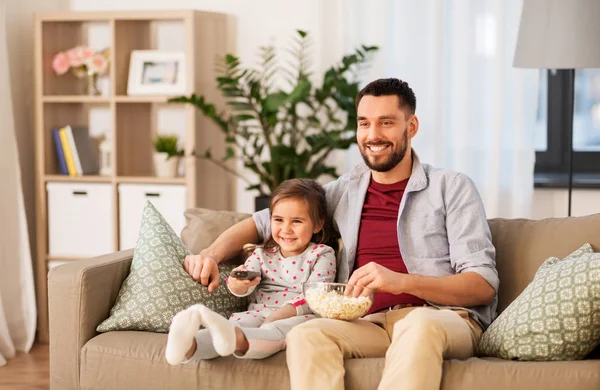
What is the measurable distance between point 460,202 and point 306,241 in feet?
1.57

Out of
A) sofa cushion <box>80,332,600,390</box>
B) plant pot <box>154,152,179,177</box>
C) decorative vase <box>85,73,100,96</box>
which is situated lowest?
sofa cushion <box>80,332,600,390</box>

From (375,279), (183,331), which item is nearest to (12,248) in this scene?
(183,331)

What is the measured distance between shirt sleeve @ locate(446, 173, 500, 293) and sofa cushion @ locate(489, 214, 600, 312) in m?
0.12

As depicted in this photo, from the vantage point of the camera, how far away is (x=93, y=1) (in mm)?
4785

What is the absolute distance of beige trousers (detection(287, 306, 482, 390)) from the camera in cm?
227

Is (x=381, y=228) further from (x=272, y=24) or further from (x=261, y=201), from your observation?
(x=272, y=24)

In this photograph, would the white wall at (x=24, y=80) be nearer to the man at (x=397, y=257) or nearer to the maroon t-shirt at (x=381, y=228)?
the man at (x=397, y=257)

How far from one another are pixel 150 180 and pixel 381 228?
→ 5.91ft

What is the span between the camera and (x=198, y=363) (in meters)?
2.55

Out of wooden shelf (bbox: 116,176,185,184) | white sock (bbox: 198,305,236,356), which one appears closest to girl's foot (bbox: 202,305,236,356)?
white sock (bbox: 198,305,236,356)

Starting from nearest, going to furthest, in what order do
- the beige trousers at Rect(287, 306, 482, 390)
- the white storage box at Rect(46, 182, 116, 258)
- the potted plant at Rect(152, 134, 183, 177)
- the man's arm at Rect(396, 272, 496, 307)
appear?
the beige trousers at Rect(287, 306, 482, 390) → the man's arm at Rect(396, 272, 496, 307) → the potted plant at Rect(152, 134, 183, 177) → the white storage box at Rect(46, 182, 116, 258)

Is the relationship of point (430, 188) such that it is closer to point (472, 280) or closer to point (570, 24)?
point (472, 280)

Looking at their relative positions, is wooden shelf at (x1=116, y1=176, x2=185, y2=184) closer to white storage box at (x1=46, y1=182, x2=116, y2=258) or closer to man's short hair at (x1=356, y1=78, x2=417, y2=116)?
white storage box at (x1=46, y1=182, x2=116, y2=258)

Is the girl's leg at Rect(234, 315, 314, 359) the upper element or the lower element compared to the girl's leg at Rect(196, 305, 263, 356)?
lower
